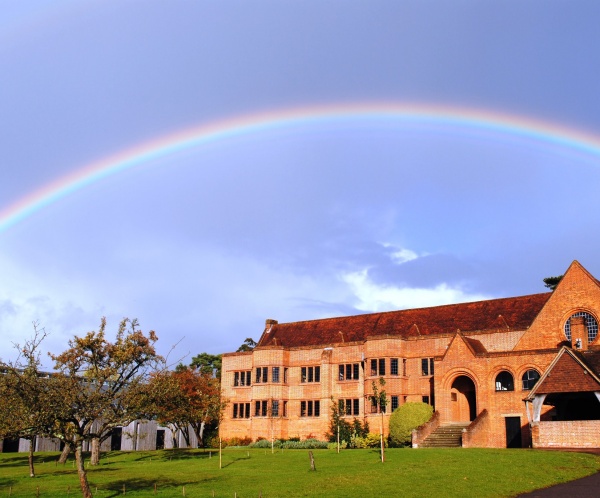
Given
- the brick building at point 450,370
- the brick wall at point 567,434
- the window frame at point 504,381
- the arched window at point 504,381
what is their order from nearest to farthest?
the brick wall at point 567,434 → the brick building at point 450,370 → the window frame at point 504,381 → the arched window at point 504,381

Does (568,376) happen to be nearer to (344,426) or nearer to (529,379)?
(529,379)

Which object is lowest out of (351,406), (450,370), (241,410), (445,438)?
(445,438)

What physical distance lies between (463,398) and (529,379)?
6354 mm

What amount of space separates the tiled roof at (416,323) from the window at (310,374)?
2384 mm

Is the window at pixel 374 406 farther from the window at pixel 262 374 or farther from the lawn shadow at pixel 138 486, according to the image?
the lawn shadow at pixel 138 486

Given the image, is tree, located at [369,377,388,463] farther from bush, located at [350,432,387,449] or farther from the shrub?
the shrub

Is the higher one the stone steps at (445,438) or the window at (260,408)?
the window at (260,408)

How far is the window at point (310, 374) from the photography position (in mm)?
55656

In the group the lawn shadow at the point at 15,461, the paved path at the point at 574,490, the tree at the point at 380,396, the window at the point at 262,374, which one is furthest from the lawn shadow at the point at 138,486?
the window at the point at 262,374

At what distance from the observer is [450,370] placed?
1775 inches

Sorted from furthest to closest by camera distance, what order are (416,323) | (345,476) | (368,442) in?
(416,323)
(368,442)
(345,476)

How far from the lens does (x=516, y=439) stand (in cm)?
4106

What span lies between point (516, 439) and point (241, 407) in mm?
25679

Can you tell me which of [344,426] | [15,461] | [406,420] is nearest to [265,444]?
[344,426]
